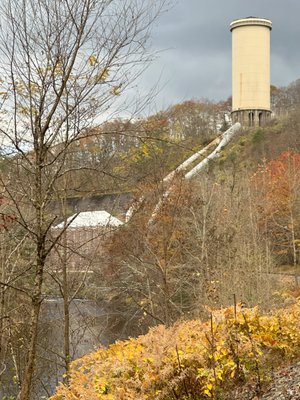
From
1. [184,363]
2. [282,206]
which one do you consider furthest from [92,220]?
[282,206]

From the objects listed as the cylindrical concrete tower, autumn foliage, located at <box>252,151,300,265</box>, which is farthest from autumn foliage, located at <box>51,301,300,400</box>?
the cylindrical concrete tower

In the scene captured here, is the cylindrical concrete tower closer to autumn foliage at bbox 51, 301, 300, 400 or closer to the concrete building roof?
the concrete building roof

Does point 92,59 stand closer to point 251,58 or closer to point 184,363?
point 184,363

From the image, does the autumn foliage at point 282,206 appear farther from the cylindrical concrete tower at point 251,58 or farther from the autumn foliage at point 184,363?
the cylindrical concrete tower at point 251,58

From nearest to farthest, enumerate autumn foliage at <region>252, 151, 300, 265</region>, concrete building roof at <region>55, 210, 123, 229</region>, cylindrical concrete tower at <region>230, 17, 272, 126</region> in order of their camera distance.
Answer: concrete building roof at <region>55, 210, 123, 229</region>
autumn foliage at <region>252, 151, 300, 265</region>
cylindrical concrete tower at <region>230, 17, 272, 126</region>

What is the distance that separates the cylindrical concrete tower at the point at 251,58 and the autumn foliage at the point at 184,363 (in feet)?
160

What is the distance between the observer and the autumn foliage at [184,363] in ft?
19.1

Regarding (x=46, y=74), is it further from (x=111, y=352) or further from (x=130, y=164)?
(x=111, y=352)

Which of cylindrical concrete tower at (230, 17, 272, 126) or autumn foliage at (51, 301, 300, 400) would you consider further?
cylindrical concrete tower at (230, 17, 272, 126)

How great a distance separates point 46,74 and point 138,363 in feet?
9.74

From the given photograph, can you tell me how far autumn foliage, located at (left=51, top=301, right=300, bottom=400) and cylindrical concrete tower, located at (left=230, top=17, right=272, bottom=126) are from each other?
4881 cm

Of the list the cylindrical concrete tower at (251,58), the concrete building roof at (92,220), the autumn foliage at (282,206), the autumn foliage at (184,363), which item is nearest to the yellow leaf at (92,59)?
the autumn foliage at (184,363)

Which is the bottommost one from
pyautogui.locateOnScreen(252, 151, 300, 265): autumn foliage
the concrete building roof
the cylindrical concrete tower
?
the concrete building roof

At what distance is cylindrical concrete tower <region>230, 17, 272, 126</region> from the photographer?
174 feet
